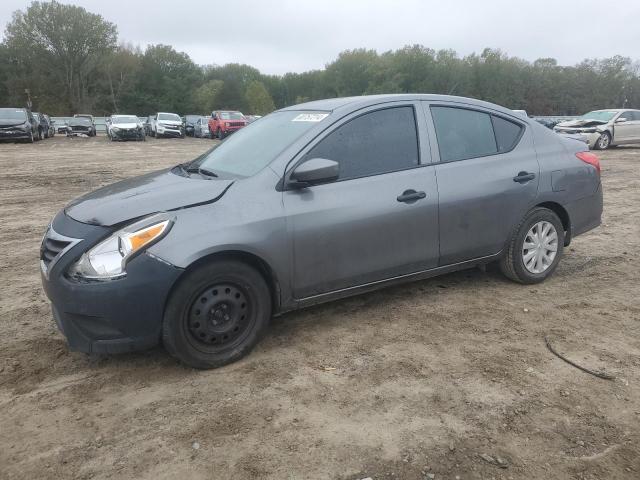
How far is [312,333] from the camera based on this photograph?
3693 millimetres

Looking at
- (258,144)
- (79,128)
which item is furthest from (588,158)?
(79,128)

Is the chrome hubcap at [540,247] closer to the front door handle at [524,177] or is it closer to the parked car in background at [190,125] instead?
the front door handle at [524,177]

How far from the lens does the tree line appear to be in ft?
210

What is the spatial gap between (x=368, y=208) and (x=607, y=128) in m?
18.1

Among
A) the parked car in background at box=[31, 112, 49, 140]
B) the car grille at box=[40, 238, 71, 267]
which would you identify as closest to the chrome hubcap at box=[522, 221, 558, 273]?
the car grille at box=[40, 238, 71, 267]

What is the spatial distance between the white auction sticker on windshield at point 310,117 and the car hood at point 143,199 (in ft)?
2.76

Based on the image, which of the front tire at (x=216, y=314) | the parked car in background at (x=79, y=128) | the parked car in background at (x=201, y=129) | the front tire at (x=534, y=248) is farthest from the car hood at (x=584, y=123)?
the parked car in background at (x=79, y=128)

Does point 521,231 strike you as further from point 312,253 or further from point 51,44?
point 51,44

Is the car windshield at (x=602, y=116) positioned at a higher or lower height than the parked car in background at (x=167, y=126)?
lower

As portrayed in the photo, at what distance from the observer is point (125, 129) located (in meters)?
28.0

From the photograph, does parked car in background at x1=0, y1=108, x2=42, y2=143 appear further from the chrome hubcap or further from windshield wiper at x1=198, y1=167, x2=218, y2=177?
the chrome hubcap

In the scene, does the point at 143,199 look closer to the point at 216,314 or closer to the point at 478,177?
the point at 216,314

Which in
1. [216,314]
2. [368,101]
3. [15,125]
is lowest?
[216,314]

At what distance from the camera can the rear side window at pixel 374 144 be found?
3598 mm
